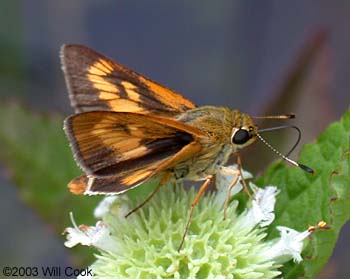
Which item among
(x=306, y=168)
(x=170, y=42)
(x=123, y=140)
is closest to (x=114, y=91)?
(x=123, y=140)

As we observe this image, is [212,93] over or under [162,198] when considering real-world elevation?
under

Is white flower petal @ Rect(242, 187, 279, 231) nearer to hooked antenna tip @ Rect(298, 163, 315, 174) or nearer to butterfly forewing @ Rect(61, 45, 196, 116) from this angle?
hooked antenna tip @ Rect(298, 163, 315, 174)

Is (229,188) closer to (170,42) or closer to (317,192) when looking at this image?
(317,192)

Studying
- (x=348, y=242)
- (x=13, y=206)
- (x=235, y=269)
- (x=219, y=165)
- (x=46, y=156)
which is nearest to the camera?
(x=235, y=269)

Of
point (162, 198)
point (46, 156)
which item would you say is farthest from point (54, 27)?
point (162, 198)

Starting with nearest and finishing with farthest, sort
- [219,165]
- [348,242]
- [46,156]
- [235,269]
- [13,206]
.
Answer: [235,269], [219,165], [46,156], [348,242], [13,206]

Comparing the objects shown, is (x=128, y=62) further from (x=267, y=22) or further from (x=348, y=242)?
(x=348, y=242)
